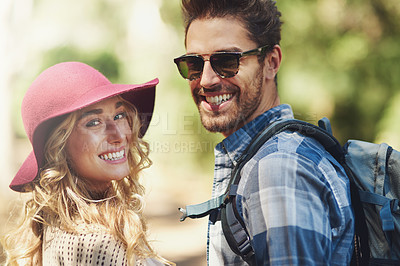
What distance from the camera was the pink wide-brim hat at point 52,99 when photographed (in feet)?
6.66

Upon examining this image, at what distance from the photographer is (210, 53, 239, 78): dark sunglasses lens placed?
7.01ft

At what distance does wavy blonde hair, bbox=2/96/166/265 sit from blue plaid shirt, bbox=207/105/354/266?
0.50 m

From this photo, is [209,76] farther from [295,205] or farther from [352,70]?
[352,70]

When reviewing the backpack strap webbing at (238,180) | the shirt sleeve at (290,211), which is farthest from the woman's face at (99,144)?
the shirt sleeve at (290,211)

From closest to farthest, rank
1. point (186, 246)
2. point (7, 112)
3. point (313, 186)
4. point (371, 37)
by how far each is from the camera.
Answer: point (313, 186) < point (371, 37) < point (186, 246) < point (7, 112)

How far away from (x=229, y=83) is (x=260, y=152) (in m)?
0.57

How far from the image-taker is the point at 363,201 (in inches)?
67.5

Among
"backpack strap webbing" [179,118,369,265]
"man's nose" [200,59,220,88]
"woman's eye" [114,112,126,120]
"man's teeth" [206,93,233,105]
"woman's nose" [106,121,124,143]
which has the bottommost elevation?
"backpack strap webbing" [179,118,369,265]

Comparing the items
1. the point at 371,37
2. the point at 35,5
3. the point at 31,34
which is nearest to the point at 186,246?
the point at 371,37

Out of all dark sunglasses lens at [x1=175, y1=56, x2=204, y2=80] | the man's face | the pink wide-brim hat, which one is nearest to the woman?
the pink wide-brim hat

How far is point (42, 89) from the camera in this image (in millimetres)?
2057

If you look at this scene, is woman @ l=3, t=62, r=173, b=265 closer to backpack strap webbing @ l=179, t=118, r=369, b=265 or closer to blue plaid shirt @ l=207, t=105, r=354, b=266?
backpack strap webbing @ l=179, t=118, r=369, b=265

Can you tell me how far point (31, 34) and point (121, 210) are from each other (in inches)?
316

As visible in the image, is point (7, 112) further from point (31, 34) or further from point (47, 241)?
point (47, 241)
